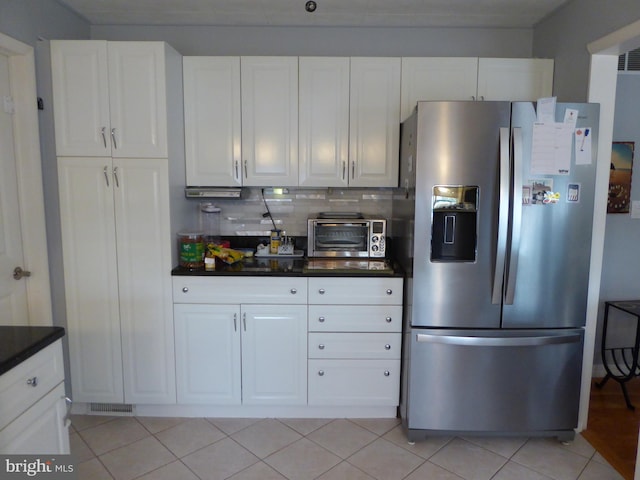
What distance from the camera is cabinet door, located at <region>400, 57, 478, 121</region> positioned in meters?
2.62

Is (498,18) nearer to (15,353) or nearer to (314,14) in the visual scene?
(314,14)

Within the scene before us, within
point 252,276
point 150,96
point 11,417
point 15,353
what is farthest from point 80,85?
point 11,417

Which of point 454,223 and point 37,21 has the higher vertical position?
point 37,21

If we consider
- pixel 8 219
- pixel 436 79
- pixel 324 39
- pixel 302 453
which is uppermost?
pixel 324 39

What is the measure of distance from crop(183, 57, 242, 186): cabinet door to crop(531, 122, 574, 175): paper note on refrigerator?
5.70 feet

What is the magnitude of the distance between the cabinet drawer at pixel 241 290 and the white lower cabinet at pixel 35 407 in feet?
3.25

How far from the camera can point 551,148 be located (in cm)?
212

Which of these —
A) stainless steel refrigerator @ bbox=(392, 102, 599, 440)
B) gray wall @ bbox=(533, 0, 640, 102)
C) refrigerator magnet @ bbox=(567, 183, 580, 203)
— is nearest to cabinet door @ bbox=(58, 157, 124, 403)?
stainless steel refrigerator @ bbox=(392, 102, 599, 440)

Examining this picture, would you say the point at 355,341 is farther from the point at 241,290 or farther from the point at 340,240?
the point at 241,290

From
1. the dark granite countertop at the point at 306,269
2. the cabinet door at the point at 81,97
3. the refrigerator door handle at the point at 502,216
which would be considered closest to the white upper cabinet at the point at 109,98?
the cabinet door at the point at 81,97

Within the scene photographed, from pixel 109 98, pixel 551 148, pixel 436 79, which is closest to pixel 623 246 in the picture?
pixel 551 148

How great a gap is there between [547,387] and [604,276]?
4.24 feet

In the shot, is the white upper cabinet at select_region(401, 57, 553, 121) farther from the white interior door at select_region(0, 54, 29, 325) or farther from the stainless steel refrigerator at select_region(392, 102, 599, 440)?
the white interior door at select_region(0, 54, 29, 325)

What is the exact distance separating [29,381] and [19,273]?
4.23 feet
